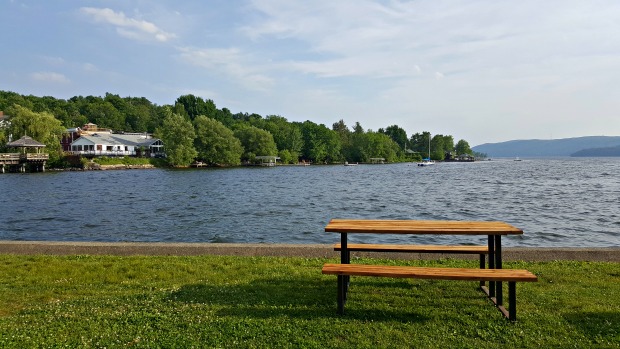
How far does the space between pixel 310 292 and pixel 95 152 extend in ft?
348

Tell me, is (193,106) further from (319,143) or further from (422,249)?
(422,249)

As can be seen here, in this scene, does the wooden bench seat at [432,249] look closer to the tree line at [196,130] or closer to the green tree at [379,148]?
the tree line at [196,130]

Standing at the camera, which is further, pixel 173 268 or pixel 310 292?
pixel 173 268

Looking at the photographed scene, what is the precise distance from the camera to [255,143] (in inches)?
4695

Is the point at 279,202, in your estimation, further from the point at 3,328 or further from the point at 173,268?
the point at 3,328

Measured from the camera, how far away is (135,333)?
5.16m

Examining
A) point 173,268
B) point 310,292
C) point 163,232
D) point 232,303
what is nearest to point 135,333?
point 232,303

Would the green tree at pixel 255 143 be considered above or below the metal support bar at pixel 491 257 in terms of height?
above

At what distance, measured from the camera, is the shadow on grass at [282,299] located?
19.3ft

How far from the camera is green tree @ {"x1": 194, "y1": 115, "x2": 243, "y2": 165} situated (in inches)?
4028

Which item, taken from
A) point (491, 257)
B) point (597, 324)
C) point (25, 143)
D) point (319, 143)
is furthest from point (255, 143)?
point (597, 324)

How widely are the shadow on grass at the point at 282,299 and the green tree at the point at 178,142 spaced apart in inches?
3610

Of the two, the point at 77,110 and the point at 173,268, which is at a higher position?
the point at 77,110

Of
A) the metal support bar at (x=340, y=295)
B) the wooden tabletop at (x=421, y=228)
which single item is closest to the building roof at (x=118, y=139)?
the wooden tabletop at (x=421, y=228)
